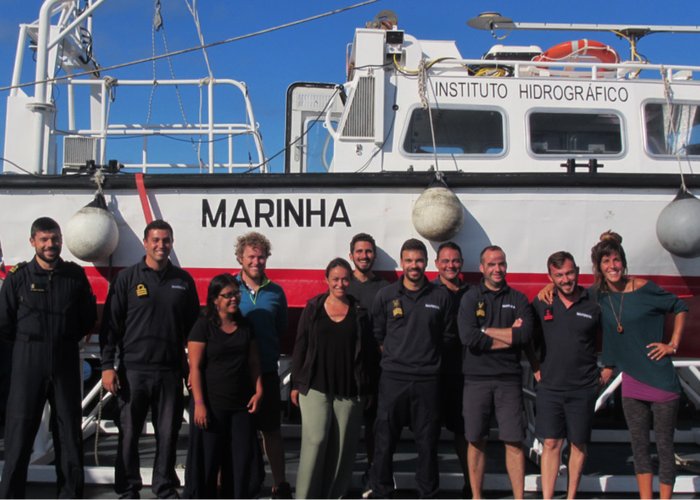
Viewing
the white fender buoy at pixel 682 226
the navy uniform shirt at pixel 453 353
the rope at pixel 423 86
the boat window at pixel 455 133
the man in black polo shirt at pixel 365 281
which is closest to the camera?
the navy uniform shirt at pixel 453 353

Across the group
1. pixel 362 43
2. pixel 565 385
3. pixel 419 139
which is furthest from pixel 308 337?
pixel 362 43

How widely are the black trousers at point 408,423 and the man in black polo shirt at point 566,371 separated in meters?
0.60

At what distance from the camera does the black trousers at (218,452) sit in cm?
382

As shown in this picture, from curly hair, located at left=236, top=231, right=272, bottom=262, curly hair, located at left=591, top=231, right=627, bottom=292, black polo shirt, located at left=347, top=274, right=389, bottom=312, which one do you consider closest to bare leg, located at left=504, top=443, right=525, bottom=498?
curly hair, located at left=591, top=231, right=627, bottom=292

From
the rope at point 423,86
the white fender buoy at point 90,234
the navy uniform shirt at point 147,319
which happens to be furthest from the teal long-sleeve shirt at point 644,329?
the white fender buoy at point 90,234

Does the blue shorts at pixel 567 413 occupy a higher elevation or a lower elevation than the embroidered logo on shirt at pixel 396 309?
lower

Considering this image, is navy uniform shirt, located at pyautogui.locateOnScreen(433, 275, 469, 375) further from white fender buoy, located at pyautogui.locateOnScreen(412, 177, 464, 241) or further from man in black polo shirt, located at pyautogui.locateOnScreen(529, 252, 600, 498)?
white fender buoy, located at pyautogui.locateOnScreen(412, 177, 464, 241)

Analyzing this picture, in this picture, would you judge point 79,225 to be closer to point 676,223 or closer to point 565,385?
point 565,385

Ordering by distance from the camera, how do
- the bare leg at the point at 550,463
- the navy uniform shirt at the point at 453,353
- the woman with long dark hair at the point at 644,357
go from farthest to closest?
the navy uniform shirt at the point at 453,353
the bare leg at the point at 550,463
the woman with long dark hair at the point at 644,357

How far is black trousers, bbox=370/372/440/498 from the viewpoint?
13.4 feet

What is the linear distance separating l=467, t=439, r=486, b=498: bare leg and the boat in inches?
40.7

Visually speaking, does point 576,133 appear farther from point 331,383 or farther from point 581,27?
point 331,383

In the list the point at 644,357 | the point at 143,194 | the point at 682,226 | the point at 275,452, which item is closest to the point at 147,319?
the point at 275,452

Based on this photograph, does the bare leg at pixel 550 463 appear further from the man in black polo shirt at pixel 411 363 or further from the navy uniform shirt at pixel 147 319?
the navy uniform shirt at pixel 147 319
